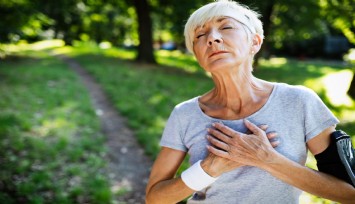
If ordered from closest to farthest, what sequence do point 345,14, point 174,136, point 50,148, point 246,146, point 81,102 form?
point 246,146
point 174,136
point 50,148
point 81,102
point 345,14

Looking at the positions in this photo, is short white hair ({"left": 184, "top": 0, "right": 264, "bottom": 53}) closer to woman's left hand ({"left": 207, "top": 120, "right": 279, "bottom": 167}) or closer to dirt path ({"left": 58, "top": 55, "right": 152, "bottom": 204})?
woman's left hand ({"left": 207, "top": 120, "right": 279, "bottom": 167})

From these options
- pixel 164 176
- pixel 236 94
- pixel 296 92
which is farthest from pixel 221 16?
pixel 164 176

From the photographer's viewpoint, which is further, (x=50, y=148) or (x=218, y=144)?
(x=50, y=148)

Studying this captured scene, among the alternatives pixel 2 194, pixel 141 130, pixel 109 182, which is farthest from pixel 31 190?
pixel 141 130

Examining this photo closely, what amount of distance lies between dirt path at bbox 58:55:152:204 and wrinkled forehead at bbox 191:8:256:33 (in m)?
3.06

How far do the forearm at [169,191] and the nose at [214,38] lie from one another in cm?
78

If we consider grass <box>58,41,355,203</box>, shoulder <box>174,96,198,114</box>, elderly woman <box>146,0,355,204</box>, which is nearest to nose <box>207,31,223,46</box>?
elderly woman <box>146,0,355,204</box>

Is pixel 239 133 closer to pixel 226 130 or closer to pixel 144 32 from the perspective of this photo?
pixel 226 130

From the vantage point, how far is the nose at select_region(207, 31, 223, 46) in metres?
1.96

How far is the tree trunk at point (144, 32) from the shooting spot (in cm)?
1616

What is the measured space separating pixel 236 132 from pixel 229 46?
49 cm

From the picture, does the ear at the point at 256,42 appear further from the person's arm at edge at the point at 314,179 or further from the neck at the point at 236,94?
the person's arm at edge at the point at 314,179

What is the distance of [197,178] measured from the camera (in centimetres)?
188

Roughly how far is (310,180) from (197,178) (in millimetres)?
583
